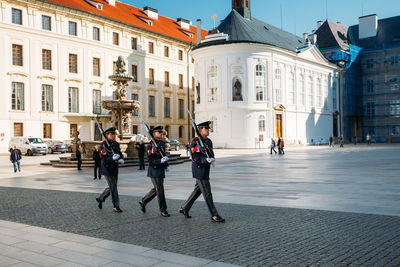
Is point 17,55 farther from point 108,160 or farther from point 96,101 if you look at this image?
point 108,160

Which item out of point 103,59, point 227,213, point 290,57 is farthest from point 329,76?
point 227,213

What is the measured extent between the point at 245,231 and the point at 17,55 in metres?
39.6

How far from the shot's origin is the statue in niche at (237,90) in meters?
48.5

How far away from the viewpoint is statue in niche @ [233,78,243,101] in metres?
48.5

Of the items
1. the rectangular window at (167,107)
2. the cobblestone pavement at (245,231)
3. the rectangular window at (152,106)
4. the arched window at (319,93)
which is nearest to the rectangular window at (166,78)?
the rectangular window at (167,107)

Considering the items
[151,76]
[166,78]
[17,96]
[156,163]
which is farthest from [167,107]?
[156,163]

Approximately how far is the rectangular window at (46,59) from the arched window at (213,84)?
710 inches

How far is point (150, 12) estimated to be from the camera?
5853 cm

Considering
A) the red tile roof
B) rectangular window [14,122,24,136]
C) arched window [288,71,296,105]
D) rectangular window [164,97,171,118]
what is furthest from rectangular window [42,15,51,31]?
arched window [288,71,296,105]

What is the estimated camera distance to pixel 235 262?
502 cm

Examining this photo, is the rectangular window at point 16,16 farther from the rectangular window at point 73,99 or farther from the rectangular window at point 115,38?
the rectangular window at point 115,38

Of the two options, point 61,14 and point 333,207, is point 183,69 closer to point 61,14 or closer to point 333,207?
point 61,14

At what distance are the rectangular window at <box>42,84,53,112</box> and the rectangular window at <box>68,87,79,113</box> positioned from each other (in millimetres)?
2164

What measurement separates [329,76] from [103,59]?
34.5 m
